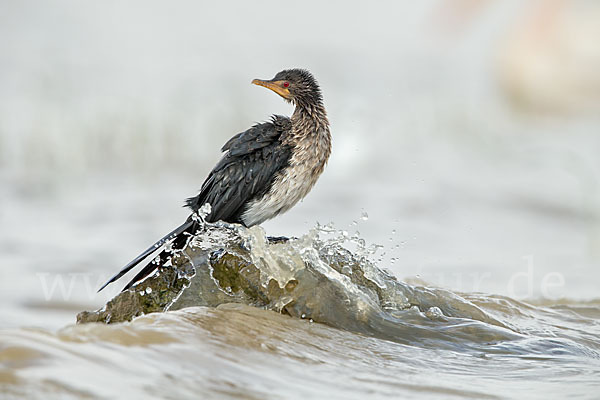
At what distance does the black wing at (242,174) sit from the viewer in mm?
5398

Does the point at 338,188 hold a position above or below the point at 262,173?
above

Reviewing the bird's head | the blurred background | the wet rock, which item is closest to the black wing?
the wet rock

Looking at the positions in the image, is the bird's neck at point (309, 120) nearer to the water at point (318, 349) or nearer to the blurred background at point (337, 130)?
the water at point (318, 349)

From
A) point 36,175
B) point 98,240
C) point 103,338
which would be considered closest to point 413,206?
point 98,240

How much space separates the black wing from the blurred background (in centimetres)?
169

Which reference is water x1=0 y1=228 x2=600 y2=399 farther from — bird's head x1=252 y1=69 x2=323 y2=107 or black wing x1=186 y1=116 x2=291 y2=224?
bird's head x1=252 y1=69 x2=323 y2=107

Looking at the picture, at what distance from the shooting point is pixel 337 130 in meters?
12.4

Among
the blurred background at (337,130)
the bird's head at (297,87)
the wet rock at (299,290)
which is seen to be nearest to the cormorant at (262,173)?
the bird's head at (297,87)

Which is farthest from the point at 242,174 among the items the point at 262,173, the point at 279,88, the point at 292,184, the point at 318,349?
the point at 318,349

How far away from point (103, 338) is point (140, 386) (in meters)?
0.50

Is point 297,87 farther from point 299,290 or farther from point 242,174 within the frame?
point 299,290

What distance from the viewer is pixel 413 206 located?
446 inches

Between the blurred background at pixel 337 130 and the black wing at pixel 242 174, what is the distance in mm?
1693

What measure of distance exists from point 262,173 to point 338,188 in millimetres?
6644
